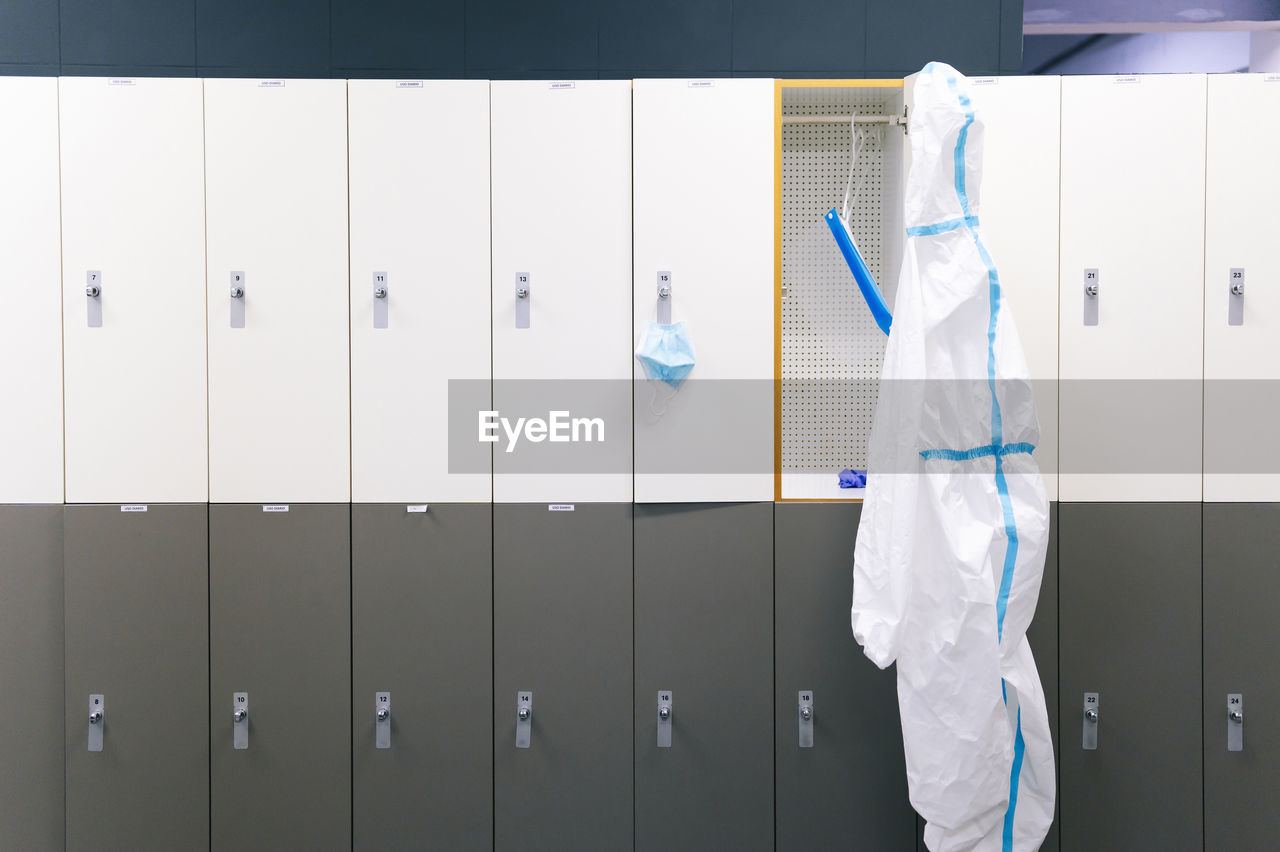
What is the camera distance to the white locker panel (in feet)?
6.61

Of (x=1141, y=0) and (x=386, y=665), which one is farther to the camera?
(x=1141, y=0)

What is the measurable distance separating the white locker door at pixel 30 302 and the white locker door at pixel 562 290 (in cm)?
118

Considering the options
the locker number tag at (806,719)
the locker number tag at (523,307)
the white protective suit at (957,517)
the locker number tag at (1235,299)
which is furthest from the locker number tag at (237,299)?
the locker number tag at (1235,299)

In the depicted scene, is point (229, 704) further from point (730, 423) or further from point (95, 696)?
point (730, 423)

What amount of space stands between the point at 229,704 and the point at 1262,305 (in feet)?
9.79

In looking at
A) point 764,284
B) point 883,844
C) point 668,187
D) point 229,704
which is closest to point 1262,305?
point 764,284

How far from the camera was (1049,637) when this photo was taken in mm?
2061

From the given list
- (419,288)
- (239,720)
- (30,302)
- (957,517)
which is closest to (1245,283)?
(957,517)

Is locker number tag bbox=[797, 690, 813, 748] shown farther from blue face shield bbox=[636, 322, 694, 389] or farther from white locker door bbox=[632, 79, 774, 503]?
blue face shield bbox=[636, 322, 694, 389]

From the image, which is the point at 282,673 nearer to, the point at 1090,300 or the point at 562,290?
the point at 562,290

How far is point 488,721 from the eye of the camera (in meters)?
2.08

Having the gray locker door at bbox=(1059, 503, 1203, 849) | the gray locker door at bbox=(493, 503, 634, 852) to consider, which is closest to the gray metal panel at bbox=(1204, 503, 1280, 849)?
the gray locker door at bbox=(1059, 503, 1203, 849)

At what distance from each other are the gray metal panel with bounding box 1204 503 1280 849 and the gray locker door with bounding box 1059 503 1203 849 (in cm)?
4

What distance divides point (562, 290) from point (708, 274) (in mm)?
397
